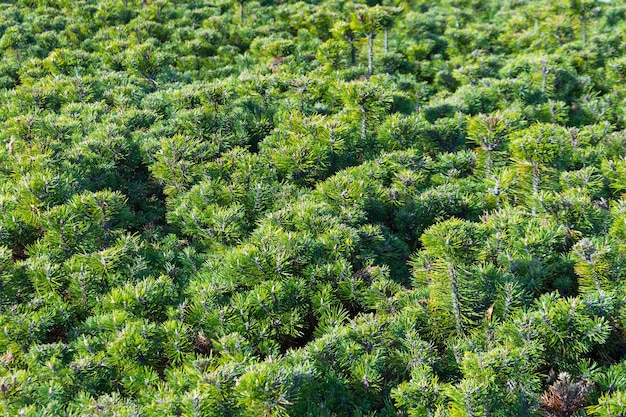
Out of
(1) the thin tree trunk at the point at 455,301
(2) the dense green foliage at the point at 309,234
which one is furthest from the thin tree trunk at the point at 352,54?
(1) the thin tree trunk at the point at 455,301

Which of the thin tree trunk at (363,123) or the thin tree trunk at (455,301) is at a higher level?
the thin tree trunk at (363,123)

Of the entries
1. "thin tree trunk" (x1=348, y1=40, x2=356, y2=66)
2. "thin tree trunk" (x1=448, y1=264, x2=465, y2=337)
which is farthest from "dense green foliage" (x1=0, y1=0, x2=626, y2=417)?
"thin tree trunk" (x1=348, y1=40, x2=356, y2=66)

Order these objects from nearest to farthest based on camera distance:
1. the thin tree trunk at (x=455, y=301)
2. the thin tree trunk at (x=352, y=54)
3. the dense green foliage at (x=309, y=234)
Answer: the dense green foliage at (x=309, y=234) < the thin tree trunk at (x=455, y=301) < the thin tree trunk at (x=352, y=54)

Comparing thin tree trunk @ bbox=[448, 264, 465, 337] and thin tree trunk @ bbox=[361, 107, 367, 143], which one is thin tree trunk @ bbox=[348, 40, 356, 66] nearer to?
thin tree trunk @ bbox=[361, 107, 367, 143]

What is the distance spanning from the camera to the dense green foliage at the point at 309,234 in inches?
129

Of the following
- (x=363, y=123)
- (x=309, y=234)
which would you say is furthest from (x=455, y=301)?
(x=363, y=123)

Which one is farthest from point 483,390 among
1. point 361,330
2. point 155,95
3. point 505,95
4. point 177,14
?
point 177,14

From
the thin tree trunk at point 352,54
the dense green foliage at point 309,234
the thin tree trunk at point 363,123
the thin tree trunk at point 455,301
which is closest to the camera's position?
the dense green foliage at point 309,234

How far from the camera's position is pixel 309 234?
14.4 ft

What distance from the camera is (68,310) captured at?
3922mm

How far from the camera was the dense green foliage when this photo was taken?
328 centimetres

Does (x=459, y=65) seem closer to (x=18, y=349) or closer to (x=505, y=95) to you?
(x=505, y=95)

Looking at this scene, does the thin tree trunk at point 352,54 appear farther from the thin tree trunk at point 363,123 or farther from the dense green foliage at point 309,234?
the thin tree trunk at point 363,123

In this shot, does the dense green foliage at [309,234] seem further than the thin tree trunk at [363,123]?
No
